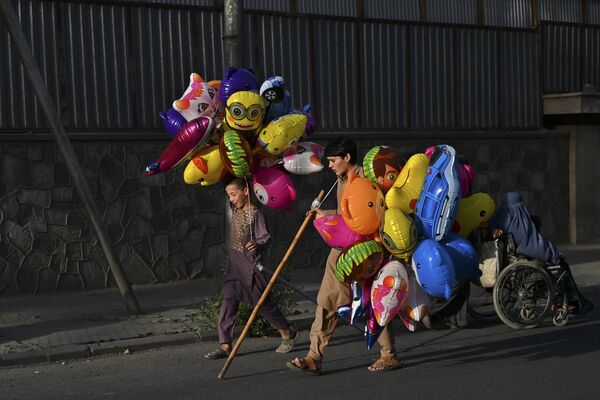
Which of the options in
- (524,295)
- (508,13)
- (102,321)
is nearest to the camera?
(524,295)

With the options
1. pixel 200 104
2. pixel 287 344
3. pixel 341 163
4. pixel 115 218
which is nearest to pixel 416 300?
pixel 341 163

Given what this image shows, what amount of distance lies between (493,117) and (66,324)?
28.3 feet

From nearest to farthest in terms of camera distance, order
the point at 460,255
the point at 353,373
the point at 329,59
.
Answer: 1. the point at 460,255
2. the point at 353,373
3. the point at 329,59

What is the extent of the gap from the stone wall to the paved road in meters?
3.35

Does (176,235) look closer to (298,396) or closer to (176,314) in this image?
(176,314)

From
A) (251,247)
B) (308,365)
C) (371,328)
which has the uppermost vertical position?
(251,247)

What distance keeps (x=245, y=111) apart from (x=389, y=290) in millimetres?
1810

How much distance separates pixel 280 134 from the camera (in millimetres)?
7059

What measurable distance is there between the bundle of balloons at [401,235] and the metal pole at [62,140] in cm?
349

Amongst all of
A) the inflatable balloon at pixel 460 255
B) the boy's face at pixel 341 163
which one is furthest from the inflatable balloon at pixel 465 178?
the boy's face at pixel 341 163

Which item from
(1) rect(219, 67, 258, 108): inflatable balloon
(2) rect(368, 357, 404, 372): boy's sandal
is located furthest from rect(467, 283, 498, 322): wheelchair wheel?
(1) rect(219, 67, 258, 108): inflatable balloon

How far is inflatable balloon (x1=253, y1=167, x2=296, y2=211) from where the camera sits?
7.25 meters

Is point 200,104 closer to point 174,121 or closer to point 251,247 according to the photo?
point 174,121

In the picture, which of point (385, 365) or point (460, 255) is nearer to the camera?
point (460, 255)
